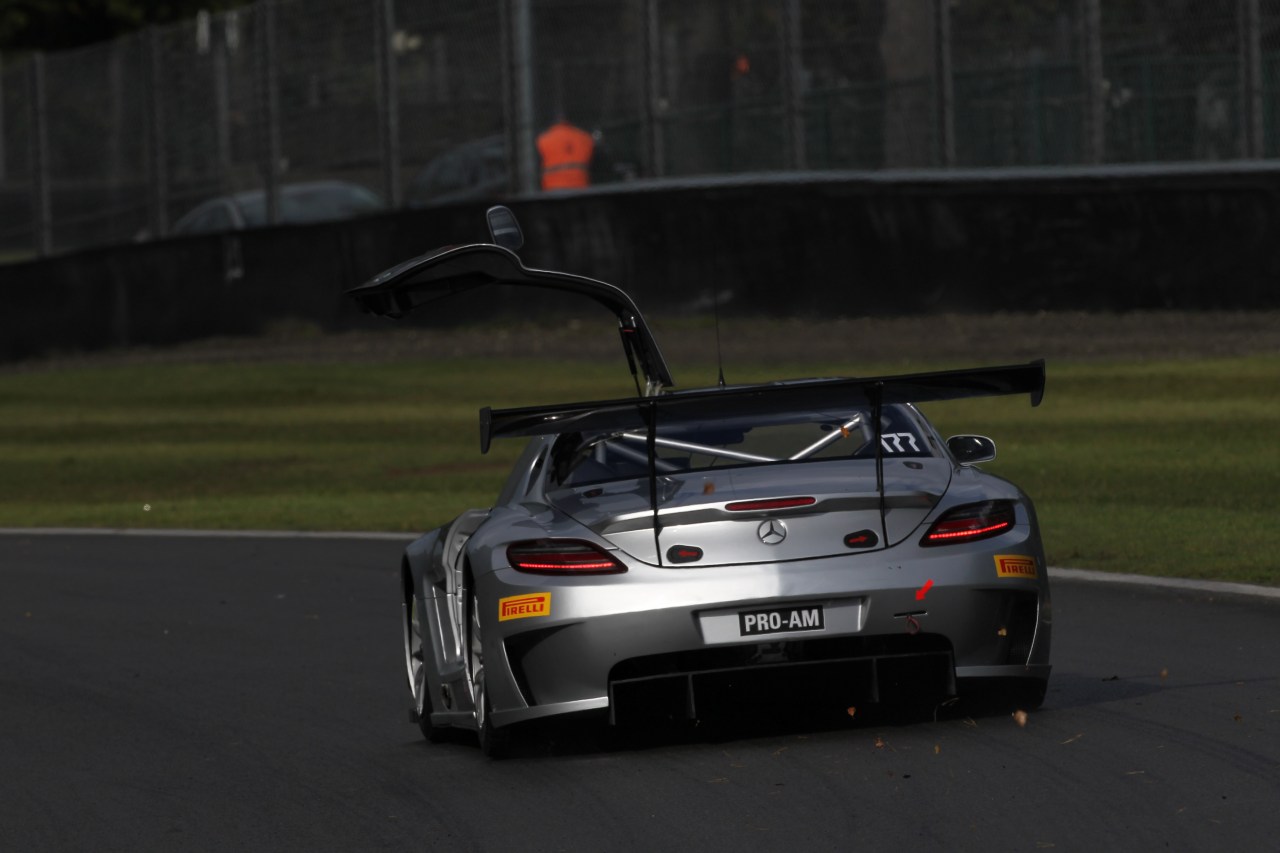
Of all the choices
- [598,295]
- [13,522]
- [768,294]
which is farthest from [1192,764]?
[768,294]

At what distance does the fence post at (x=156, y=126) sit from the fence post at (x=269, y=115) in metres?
1.98

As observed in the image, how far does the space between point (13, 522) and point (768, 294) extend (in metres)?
8.97

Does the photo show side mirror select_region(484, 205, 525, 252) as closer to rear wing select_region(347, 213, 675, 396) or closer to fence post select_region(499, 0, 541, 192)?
rear wing select_region(347, 213, 675, 396)

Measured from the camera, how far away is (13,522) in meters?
19.3

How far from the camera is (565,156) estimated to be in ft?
91.0

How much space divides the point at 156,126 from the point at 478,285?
24.6 metres

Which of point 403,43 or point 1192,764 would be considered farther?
point 403,43

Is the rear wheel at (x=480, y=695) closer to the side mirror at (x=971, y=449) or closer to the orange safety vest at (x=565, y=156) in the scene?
the side mirror at (x=971, y=449)

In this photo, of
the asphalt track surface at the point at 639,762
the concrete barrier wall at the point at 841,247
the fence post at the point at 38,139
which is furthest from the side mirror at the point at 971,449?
the fence post at the point at 38,139

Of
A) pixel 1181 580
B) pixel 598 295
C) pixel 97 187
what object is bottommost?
pixel 1181 580

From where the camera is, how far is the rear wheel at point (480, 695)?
786cm

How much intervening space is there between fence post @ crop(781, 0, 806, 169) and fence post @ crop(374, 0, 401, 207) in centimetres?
571

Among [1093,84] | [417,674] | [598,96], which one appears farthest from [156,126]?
[417,674]

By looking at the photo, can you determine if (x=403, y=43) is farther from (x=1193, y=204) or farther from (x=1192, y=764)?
(x=1192, y=764)
